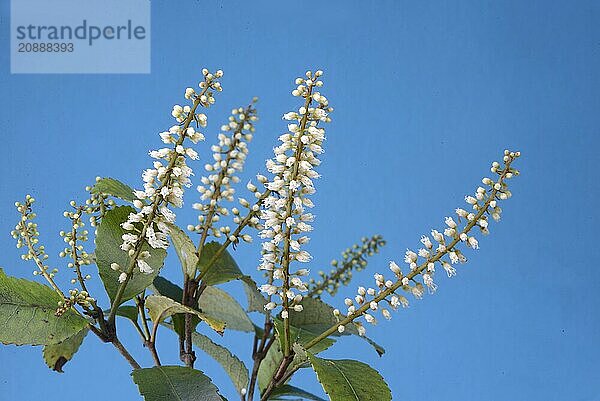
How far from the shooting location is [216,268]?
852 mm

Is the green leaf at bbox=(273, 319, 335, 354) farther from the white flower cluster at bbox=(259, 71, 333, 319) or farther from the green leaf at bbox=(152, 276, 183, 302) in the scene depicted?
the green leaf at bbox=(152, 276, 183, 302)

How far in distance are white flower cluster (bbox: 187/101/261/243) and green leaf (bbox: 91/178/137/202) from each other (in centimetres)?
7

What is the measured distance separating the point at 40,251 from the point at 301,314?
24 cm

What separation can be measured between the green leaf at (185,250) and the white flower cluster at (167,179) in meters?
0.04

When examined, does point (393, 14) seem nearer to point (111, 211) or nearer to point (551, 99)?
point (551, 99)

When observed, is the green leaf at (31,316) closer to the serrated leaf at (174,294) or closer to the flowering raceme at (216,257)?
the flowering raceme at (216,257)

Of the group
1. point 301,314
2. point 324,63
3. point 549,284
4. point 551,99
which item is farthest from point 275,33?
point 301,314

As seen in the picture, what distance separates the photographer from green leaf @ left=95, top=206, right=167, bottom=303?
751mm

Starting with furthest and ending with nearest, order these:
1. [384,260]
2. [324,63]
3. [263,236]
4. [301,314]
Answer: [324,63], [384,260], [301,314], [263,236]

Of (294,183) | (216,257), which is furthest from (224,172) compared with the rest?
(294,183)

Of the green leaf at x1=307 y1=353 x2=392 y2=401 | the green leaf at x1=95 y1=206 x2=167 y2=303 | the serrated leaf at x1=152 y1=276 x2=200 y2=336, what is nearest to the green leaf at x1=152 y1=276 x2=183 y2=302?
the serrated leaf at x1=152 y1=276 x2=200 y2=336

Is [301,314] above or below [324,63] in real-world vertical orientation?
below

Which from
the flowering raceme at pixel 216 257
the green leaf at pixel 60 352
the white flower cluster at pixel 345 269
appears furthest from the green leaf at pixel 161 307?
the white flower cluster at pixel 345 269

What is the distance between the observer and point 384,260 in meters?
1.97
